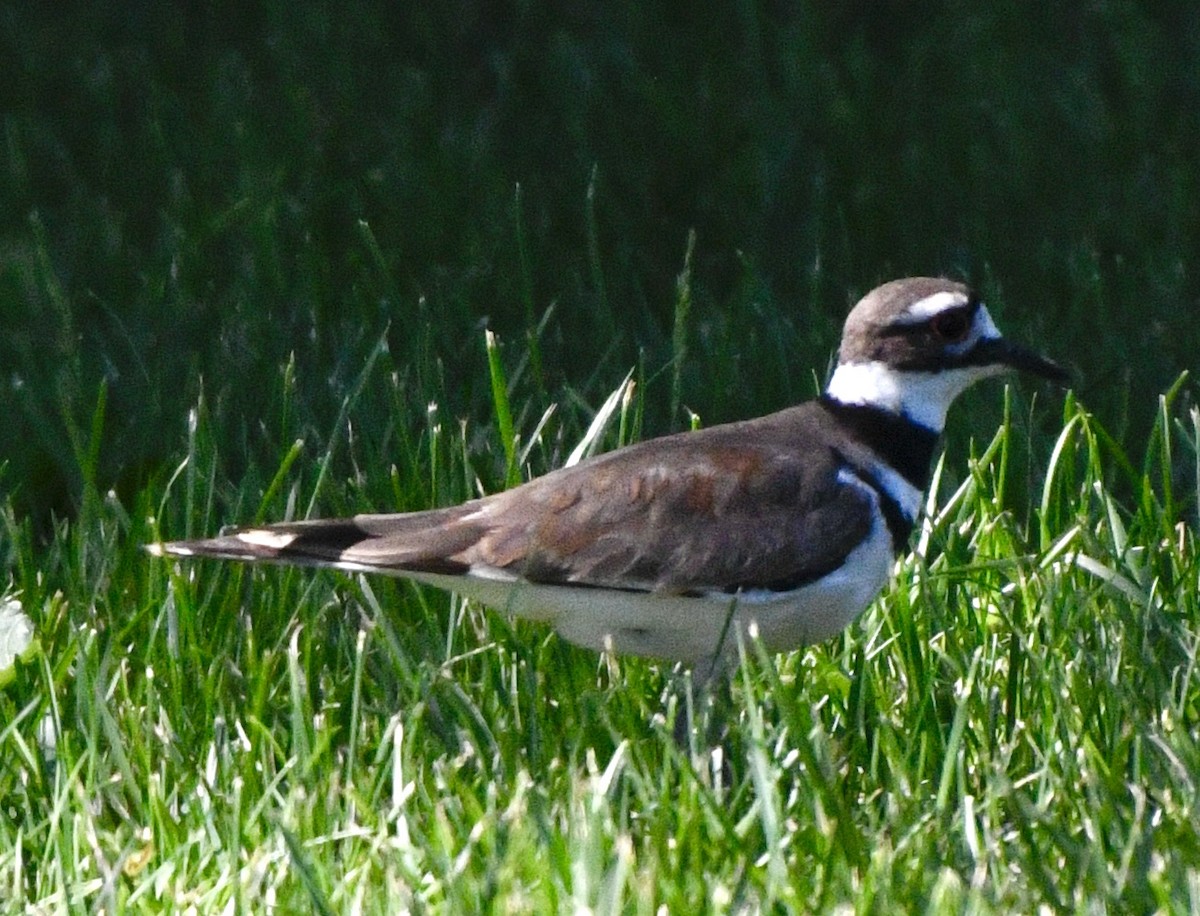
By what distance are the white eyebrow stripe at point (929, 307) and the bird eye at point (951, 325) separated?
0.4 inches

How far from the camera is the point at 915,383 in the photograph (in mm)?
4578

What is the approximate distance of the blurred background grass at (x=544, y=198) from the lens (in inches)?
232

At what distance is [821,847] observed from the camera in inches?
134

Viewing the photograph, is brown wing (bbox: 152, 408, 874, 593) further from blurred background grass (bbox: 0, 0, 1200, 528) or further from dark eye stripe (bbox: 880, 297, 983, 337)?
blurred background grass (bbox: 0, 0, 1200, 528)

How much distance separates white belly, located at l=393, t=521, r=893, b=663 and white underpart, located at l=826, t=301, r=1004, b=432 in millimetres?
456

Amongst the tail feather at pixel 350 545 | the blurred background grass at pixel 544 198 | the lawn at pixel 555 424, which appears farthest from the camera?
the blurred background grass at pixel 544 198

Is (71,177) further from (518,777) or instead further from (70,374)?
(518,777)

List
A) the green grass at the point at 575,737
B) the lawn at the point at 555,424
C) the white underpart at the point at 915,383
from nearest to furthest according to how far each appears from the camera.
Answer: the green grass at the point at 575,737 → the lawn at the point at 555,424 → the white underpart at the point at 915,383

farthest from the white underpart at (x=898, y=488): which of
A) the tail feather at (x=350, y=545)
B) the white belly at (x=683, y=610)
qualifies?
the tail feather at (x=350, y=545)

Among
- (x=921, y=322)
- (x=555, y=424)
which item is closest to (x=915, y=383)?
(x=921, y=322)

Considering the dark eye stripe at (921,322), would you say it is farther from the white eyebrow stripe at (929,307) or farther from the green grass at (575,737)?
the green grass at (575,737)

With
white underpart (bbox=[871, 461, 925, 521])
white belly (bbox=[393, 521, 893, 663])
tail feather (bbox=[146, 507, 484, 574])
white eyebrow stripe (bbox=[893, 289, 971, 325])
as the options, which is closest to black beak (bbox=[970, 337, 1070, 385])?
white eyebrow stripe (bbox=[893, 289, 971, 325])

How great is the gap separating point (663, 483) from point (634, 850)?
0.95 m

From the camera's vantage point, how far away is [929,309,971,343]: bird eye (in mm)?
4523
